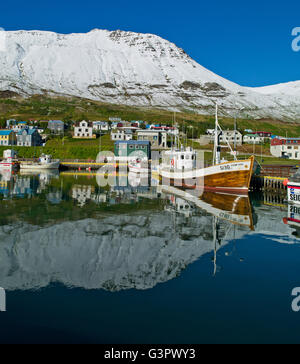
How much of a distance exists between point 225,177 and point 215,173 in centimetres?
156

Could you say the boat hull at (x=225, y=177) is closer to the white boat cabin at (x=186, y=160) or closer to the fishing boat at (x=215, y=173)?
the fishing boat at (x=215, y=173)

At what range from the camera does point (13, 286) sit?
49.2 ft

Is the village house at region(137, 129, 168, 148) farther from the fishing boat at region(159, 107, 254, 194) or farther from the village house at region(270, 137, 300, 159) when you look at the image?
the fishing boat at region(159, 107, 254, 194)

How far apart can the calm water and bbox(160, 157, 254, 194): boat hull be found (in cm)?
1350

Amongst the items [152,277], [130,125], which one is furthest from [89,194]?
[130,125]

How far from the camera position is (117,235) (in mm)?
24234

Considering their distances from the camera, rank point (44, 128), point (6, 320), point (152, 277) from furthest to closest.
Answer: point (44, 128)
point (152, 277)
point (6, 320)

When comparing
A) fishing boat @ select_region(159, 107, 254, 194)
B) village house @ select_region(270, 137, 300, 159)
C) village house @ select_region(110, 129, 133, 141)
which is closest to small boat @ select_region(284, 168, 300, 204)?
fishing boat @ select_region(159, 107, 254, 194)

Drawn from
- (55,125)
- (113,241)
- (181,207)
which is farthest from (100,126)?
(113,241)

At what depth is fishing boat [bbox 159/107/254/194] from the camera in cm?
4585

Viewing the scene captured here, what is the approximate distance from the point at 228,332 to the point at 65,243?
13254 millimetres

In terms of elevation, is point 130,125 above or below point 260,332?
above

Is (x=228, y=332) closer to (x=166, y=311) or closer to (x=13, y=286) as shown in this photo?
(x=166, y=311)

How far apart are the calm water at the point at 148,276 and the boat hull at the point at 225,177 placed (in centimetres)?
1350
